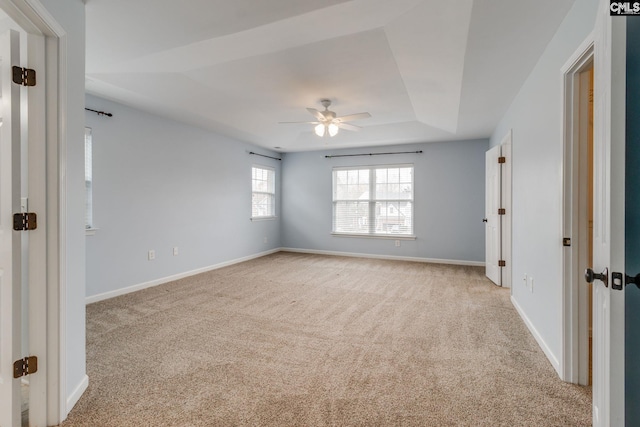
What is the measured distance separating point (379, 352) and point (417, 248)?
419cm

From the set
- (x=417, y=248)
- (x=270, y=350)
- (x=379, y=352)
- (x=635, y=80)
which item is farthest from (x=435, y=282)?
(x=635, y=80)

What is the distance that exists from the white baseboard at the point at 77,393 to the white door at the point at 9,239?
0.20 metres

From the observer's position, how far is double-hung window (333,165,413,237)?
6441 mm

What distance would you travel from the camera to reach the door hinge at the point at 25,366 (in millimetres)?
1531

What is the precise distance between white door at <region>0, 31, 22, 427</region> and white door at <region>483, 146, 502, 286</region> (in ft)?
16.3

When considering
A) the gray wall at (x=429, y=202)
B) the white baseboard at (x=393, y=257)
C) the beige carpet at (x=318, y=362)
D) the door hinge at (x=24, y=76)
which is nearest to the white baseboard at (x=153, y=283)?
the beige carpet at (x=318, y=362)

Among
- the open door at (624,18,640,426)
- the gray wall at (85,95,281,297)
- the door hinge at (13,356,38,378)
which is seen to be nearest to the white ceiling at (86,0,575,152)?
the gray wall at (85,95,281,297)

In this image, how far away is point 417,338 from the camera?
268 centimetres

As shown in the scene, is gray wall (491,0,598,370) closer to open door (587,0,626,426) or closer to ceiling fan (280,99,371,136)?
open door (587,0,626,426)

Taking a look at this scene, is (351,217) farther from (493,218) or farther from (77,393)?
(77,393)

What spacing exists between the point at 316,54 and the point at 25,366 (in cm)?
288

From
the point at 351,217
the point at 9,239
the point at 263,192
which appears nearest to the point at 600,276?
the point at 9,239

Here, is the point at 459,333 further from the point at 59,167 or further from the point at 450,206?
the point at 450,206

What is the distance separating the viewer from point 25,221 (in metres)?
1.52
